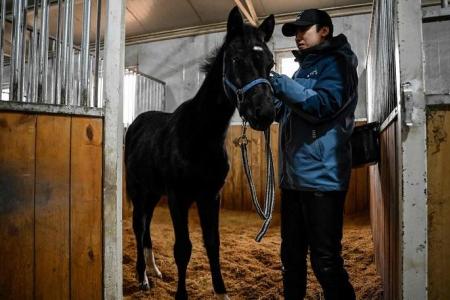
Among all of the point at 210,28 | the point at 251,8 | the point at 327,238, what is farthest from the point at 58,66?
the point at 210,28

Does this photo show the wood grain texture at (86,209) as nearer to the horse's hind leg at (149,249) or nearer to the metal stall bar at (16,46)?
the metal stall bar at (16,46)

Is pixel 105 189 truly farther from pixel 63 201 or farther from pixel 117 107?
pixel 117 107

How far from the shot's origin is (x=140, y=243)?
107 inches

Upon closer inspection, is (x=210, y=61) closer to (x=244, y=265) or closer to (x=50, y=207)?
(x=50, y=207)

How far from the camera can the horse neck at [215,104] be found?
80.3 inches

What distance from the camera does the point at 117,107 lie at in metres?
1.44

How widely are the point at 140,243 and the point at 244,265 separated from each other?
91 cm

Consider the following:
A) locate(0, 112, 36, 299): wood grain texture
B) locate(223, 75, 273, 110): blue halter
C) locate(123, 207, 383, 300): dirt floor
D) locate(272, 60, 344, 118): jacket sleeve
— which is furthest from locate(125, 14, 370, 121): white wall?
locate(0, 112, 36, 299): wood grain texture

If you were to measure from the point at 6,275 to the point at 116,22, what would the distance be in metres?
1.08

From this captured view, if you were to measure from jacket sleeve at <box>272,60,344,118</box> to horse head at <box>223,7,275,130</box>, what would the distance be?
0.47ft

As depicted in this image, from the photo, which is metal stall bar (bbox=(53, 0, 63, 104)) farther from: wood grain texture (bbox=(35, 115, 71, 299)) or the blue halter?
the blue halter

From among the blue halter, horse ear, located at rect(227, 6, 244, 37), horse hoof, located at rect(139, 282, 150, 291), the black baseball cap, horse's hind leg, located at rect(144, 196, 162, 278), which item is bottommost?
horse hoof, located at rect(139, 282, 150, 291)

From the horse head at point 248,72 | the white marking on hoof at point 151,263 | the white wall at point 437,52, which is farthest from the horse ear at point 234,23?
the white wall at point 437,52

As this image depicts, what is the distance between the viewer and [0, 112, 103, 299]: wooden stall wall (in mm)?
1199
